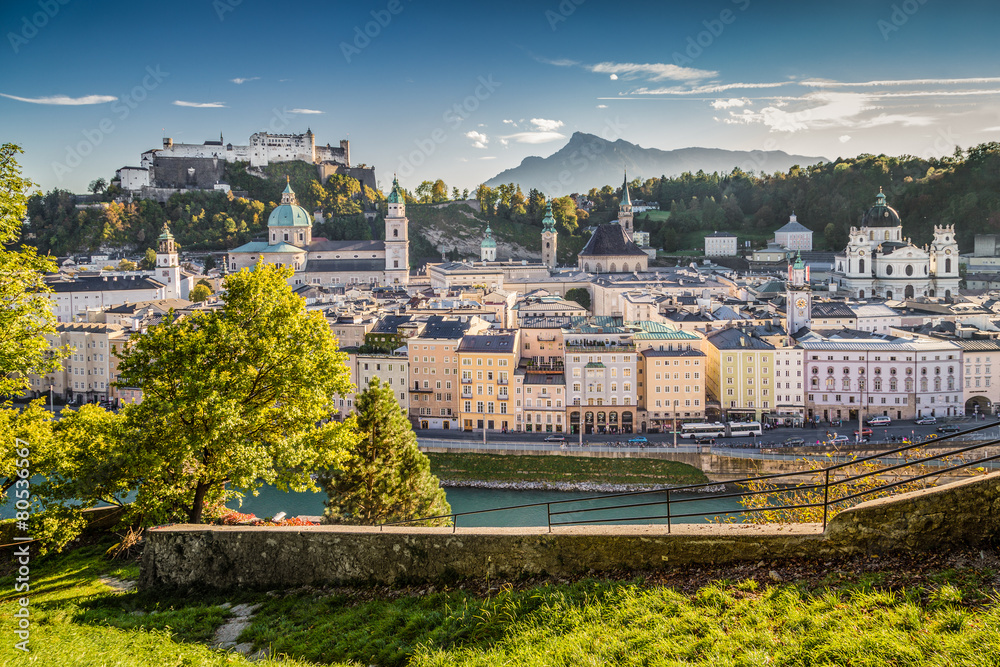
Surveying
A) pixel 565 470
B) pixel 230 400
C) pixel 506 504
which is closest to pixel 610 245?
pixel 565 470

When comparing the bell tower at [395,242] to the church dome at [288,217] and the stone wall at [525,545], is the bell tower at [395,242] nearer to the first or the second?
the church dome at [288,217]

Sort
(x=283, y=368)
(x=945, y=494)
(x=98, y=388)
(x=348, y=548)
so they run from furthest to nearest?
(x=98, y=388), (x=283, y=368), (x=348, y=548), (x=945, y=494)

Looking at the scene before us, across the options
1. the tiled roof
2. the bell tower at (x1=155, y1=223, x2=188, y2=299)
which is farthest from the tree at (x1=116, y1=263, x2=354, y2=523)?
the tiled roof

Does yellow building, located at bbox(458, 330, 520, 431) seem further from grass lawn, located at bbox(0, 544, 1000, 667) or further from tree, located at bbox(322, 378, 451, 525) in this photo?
grass lawn, located at bbox(0, 544, 1000, 667)

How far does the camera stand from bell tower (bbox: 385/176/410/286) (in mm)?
61406

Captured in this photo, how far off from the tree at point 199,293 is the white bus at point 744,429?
114 feet

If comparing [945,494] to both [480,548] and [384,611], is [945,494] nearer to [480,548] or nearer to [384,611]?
[480,548]

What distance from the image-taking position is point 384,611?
5555mm

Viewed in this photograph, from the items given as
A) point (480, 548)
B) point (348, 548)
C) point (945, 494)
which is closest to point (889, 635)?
point (945, 494)

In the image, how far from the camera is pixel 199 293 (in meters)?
51.4

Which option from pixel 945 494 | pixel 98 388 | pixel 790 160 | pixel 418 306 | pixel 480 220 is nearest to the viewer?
pixel 945 494

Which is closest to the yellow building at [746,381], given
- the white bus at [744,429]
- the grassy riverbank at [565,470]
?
the white bus at [744,429]

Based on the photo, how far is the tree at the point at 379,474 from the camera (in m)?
13.7

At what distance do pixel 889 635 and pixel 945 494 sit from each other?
3.83ft
